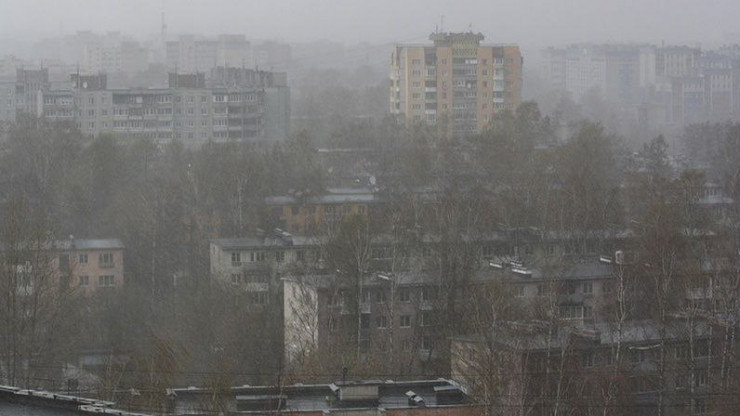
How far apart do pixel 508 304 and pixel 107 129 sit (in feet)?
33.1

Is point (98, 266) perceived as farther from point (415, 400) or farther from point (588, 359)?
point (415, 400)

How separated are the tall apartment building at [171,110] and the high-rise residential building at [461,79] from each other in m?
1.85

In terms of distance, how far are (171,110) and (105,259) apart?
7234mm

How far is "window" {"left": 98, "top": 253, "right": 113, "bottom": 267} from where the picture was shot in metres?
9.00

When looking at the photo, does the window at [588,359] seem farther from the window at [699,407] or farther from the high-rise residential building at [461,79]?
the high-rise residential building at [461,79]

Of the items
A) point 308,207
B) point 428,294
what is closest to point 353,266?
point 428,294

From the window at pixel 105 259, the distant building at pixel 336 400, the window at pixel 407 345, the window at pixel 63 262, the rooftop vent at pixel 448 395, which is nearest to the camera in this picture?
the distant building at pixel 336 400

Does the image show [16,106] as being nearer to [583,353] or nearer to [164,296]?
[164,296]

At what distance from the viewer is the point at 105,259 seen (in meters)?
9.02

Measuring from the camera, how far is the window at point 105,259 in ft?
29.5

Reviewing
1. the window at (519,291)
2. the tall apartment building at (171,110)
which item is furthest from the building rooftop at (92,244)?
the tall apartment building at (171,110)

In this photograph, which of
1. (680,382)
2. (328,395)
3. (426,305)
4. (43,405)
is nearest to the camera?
(43,405)

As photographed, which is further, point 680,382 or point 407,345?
point 407,345

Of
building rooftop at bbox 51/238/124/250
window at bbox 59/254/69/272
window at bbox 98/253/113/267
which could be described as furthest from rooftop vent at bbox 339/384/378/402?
window at bbox 98/253/113/267
